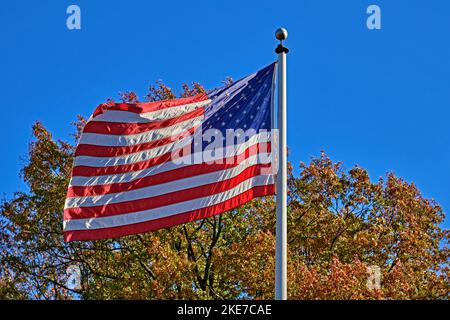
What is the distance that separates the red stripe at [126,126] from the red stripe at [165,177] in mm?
814

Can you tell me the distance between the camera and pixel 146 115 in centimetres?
1133

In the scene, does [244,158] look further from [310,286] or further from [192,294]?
[192,294]

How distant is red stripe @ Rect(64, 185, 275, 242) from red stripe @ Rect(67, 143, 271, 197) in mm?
507

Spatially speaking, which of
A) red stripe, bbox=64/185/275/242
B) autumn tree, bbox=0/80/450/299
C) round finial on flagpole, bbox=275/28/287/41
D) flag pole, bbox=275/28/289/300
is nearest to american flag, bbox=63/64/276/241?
red stripe, bbox=64/185/275/242

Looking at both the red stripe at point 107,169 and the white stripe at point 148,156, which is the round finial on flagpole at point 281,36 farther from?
the red stripe at point 107,169

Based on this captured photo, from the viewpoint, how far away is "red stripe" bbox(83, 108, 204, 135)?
36.5 feet

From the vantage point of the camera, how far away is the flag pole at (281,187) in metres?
9.63

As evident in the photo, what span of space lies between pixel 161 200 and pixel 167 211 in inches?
7.7

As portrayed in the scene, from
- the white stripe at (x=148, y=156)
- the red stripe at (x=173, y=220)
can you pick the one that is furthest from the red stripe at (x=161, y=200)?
the white stripe at (x=148, y=156)

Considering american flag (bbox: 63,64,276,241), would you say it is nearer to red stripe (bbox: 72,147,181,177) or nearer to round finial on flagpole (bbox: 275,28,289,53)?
red stripe (bbox: 72,147,181,177)

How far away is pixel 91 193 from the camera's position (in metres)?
10.7

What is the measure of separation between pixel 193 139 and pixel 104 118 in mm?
1384
